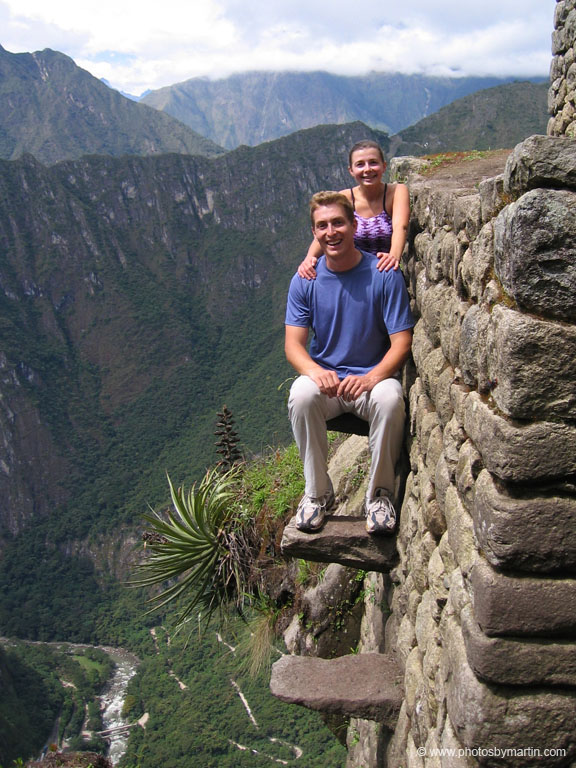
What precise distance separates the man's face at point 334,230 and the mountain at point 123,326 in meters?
69.2

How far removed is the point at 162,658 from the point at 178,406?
46.9 m

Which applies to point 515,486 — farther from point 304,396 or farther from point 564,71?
point 564,71

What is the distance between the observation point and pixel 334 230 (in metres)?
3.23

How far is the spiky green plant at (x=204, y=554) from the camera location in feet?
17.4

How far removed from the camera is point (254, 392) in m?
84.2

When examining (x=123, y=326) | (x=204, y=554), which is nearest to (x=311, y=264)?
(x=204, y=554)

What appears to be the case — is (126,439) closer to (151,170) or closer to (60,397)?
(60,397)

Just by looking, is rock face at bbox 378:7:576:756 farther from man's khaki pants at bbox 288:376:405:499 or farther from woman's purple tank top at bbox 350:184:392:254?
woman's purple tank top at bbox 350:184:392:254

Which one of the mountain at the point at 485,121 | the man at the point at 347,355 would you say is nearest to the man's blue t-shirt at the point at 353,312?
the man at the point at 347,355

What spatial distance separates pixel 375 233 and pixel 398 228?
27 centimetres

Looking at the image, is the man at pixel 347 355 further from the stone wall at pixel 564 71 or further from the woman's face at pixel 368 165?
the stone wall at pixel 564 71

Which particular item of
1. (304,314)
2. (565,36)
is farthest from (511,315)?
(565,36)

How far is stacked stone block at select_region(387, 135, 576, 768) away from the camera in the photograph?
142 centimetres

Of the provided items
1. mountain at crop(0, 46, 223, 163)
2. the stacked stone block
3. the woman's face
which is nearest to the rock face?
the stacked stone block
